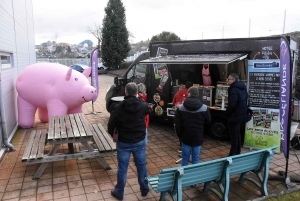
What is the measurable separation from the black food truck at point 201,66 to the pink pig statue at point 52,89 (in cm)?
176

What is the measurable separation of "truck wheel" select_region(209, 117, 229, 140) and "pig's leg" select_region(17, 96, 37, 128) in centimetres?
489

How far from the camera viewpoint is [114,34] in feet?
98.2

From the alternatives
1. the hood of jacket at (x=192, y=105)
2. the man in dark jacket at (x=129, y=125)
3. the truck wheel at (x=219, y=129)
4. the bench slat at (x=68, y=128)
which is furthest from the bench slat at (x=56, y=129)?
the truck wheel at (x=219, y=129)

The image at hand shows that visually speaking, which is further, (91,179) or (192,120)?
(91,179)

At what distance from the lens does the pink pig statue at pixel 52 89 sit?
22.1 ft

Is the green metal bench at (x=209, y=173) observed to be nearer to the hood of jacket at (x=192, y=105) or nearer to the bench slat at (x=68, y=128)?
the hood of jacket at (x=192, y=105)

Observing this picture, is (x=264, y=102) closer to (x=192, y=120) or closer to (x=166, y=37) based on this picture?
(x=192, y=120)

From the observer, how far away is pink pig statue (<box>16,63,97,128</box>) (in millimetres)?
6730

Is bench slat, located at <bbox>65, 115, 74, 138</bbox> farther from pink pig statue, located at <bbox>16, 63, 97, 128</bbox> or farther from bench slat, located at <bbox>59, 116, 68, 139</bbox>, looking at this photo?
pink pig statue, located at <bbox>16, 63, 97, 128</bbox>

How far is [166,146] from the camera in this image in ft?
19.6

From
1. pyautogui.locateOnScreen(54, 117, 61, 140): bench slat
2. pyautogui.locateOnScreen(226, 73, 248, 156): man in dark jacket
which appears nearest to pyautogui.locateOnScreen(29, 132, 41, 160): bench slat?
pyautogui.locateOnScreen(54, 117, 61, 140): bench slat

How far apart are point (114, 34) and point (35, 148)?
2696cm

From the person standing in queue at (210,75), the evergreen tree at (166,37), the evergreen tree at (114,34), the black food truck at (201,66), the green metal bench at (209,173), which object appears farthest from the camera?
the evergreen tree at (114,34)

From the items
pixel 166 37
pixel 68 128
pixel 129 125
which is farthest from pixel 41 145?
pixel 166 37
